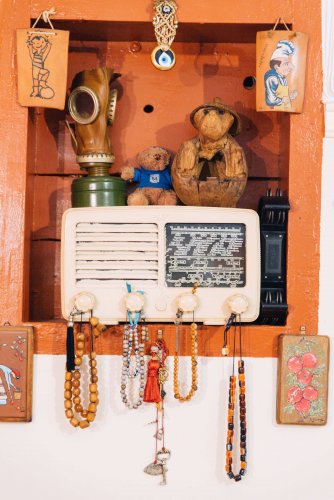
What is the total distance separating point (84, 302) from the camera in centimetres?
183

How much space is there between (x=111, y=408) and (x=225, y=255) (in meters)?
0.48

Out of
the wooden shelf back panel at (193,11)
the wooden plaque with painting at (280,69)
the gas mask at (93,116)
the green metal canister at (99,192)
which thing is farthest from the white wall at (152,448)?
the wooden shelf back panel at (193,11)

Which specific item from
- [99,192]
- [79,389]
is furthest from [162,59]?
[79,389]

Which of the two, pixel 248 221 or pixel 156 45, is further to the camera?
pixel 156 45

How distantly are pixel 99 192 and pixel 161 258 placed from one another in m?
0.25

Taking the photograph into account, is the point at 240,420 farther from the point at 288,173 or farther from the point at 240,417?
the point at 288,173

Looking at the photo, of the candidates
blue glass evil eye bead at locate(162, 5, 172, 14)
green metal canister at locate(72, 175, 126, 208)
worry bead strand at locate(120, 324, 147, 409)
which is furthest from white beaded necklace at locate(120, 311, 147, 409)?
blue glass evil eye bead at locate(162, 5, 172, 14)

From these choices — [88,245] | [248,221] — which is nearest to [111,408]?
[88,245]

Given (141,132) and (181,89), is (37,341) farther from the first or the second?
(181,89)

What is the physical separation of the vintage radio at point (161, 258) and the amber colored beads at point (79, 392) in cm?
9

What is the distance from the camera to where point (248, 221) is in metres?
1.87

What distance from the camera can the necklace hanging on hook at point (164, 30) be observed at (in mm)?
1939

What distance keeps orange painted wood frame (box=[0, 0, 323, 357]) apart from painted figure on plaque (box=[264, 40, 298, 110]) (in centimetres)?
6

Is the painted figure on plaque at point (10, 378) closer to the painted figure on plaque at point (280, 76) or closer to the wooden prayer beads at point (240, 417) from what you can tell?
the wooden prayer beads at point (240, 417)
